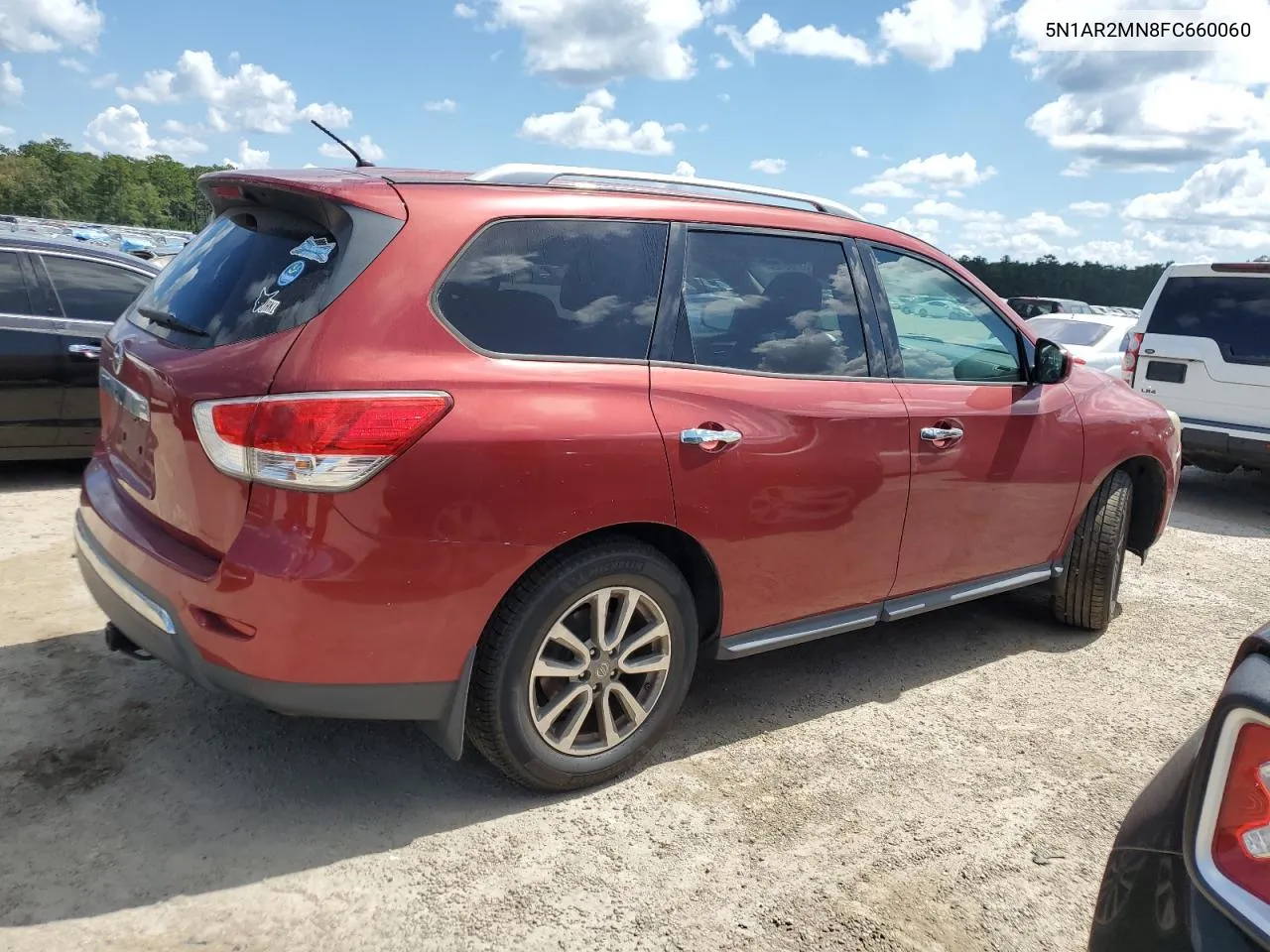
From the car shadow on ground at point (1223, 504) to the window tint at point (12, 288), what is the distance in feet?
26.1

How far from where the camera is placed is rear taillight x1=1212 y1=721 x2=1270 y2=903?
134 centimetres

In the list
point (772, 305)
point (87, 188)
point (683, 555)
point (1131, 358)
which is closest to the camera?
point (683, 555)

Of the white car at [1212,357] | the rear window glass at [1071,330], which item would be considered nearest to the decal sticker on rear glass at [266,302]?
the white car at [1212,357]

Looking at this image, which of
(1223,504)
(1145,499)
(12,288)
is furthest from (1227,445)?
(12,288)

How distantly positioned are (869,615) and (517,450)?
5.72 feet

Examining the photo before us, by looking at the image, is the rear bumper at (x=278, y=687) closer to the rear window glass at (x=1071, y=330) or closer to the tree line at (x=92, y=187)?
the rear window glass at (x=1071, y=330)


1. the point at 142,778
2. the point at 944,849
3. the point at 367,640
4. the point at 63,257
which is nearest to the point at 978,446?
the point at 944,849

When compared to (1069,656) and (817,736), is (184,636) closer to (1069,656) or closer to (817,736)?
(817,736)

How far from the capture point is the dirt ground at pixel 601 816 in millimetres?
2521

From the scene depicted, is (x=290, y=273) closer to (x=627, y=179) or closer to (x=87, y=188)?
(x=627, y=179)

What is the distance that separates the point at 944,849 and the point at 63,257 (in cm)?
627

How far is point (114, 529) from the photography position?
116 inches

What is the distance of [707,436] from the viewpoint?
3.06m

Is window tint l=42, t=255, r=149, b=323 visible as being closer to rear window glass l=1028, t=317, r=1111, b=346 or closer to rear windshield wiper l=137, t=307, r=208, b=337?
rear windshield wiper l=137, t=307, r=208, b=337
